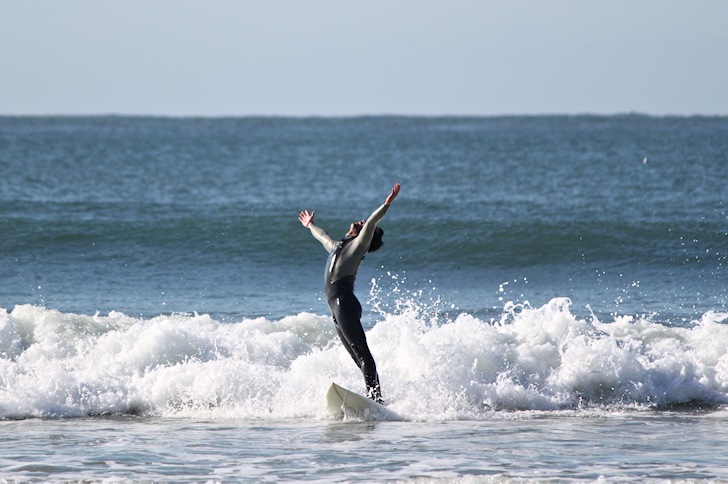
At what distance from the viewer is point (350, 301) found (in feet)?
31.7

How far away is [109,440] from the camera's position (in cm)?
Answer: 895

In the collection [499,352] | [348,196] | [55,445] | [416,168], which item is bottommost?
[55,445]

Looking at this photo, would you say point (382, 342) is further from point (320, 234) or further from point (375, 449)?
point (375, 449)

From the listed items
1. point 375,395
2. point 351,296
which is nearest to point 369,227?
point 351,296

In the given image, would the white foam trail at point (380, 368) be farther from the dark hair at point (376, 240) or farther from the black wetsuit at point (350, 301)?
the dark hair at point (376, 240)

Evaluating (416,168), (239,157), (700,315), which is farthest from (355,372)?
(239,157)

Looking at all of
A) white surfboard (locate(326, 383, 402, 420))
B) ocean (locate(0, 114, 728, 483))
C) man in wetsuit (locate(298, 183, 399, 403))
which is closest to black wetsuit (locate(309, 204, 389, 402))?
man in wetsuit (locate(298, 183, 399, 403))

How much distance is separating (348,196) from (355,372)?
23080 mm

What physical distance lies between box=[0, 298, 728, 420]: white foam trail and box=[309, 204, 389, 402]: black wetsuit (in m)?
0.51

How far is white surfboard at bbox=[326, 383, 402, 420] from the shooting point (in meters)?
9.61

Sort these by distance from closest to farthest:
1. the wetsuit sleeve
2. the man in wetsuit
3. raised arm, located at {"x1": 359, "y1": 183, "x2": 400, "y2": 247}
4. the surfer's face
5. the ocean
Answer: the ocean
raised arm, located at {"x1": 359, "y1": 183, "x2": 400, "y2": 247}
the man in wetsuit
the surfer's face
the wetsuit sleeve

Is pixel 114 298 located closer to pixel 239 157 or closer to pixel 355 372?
pixel 355 372

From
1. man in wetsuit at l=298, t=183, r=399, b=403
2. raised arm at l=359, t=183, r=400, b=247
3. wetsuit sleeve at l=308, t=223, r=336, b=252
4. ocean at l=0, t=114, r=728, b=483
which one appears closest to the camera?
ocean at l=0, t=114, r=728, b=483

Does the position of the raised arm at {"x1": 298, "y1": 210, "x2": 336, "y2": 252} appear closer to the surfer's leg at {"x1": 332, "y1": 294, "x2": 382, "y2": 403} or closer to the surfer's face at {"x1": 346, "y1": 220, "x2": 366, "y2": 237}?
the surfer's face at {"x1": 346, "y1": 220, "x2": 366, "y2": 237}
